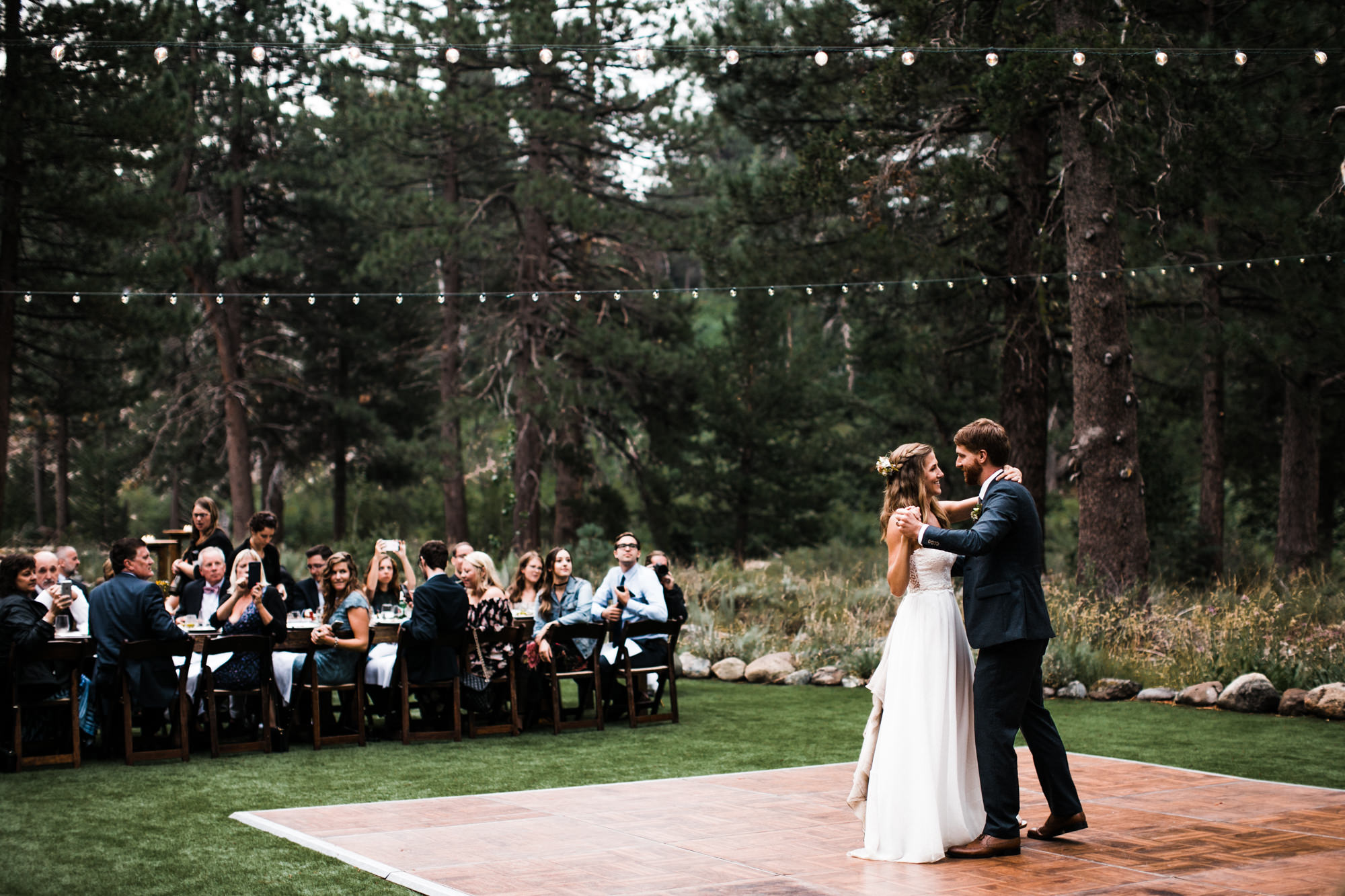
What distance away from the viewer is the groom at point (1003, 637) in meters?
5.08

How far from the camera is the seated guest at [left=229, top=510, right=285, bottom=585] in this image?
9.47 metres

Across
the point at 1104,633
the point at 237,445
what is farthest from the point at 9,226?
the point at 1104,633

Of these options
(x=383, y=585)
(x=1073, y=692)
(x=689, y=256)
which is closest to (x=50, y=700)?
(x=383, y=585)

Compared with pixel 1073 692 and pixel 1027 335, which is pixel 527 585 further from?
pixel 1027 335

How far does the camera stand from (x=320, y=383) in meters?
29.1

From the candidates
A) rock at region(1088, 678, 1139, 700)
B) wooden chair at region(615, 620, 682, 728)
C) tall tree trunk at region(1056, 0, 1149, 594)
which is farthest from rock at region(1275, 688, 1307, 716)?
wooden chair at region(615, 620, 682, 728)

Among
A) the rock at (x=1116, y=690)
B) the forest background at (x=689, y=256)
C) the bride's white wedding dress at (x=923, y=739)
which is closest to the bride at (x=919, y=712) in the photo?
the bride's white wedding dress at (x=923, y=739)

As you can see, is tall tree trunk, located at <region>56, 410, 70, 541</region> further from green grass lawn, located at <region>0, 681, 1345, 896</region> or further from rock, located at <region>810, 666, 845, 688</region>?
green grass lawn, located at <region>0, 681, 1345, 896</region>

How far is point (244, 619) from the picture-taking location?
325 inches

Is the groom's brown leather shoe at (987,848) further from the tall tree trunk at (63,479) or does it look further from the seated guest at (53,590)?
the tall tree trunk at (63,479)

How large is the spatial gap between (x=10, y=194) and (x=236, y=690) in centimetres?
1244

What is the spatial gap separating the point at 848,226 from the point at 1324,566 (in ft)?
24.8

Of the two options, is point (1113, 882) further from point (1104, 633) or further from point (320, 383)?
point (320, 383)

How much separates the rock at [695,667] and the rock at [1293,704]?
5.46m
